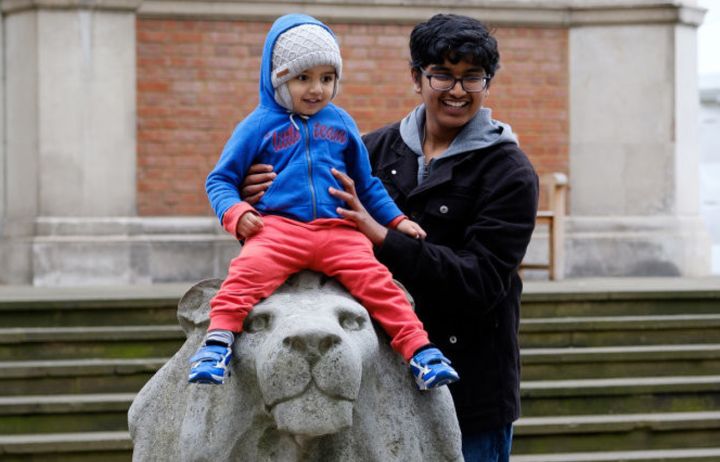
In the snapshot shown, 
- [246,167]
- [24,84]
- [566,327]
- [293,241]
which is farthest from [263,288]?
[24,84]

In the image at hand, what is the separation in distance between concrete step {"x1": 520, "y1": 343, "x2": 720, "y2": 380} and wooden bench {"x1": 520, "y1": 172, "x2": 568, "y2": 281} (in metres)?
2.21

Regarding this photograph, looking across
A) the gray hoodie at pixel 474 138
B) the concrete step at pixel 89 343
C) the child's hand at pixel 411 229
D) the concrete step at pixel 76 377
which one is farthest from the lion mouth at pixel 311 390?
the concrete step at pixel 89 343

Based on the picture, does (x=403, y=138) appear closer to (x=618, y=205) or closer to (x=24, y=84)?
(x=24, y=84)

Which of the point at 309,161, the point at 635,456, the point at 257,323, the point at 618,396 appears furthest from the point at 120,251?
the point at 257,323

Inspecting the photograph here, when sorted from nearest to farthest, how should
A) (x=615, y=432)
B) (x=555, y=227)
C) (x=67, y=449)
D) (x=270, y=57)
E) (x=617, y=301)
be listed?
(x=270, y=57), (x=67, y=449), (x=615, y=432), (x=617, y=301), (x=555, y=227)

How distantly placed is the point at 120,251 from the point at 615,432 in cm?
455

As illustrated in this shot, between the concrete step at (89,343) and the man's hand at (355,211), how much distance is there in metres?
5.18

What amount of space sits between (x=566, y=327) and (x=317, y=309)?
241 inches

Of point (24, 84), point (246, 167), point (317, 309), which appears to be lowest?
point (317, 309)

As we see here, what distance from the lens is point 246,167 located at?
3.27m

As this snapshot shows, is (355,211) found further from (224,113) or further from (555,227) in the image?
(224,113)

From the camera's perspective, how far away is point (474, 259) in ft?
11.2

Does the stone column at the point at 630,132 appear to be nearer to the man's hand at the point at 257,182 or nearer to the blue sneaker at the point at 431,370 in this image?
the man's hand at the point at 257,182

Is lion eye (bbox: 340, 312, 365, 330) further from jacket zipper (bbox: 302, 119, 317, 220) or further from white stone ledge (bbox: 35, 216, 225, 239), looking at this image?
white stone ledge (bbox: 35, 216, 225, 239)
